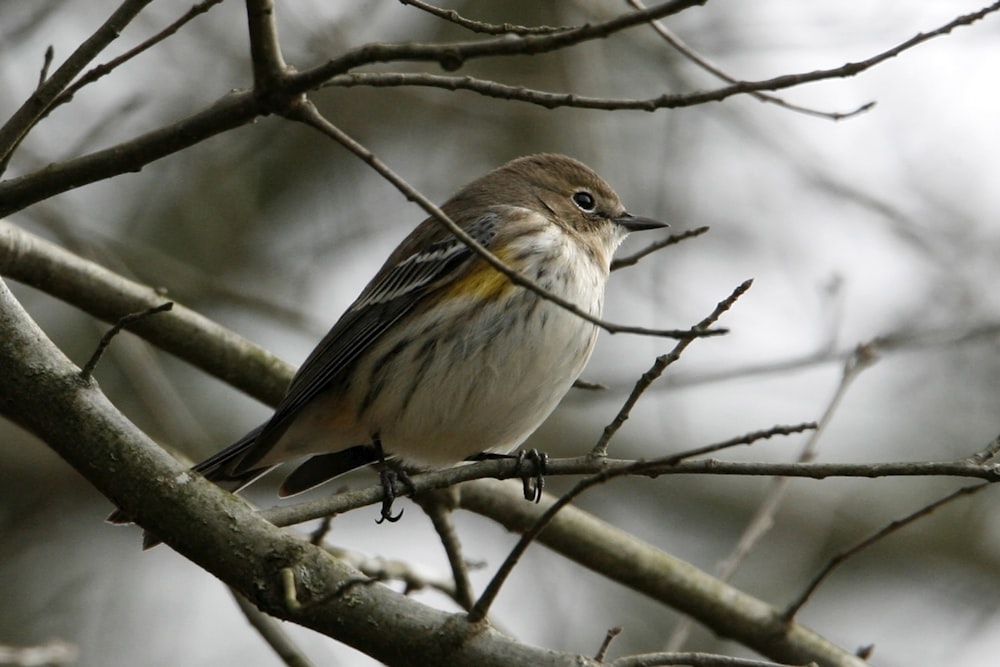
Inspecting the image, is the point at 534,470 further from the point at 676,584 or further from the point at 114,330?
the point at 114,330

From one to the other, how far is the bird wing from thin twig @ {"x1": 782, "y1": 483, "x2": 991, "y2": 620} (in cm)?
223

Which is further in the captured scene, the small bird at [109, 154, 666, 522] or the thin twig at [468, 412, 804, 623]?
the small bird at [109, 154, 666, 522]

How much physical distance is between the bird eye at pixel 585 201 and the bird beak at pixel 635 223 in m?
0.16

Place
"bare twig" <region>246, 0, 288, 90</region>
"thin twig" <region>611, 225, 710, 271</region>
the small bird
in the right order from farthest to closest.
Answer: the small bird, "thin twig" <region>611, 225, 710, 271</region>, "bare twig" <region>246, 0, 288, 90</region>

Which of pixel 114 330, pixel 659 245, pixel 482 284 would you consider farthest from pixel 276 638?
pixel 659 245

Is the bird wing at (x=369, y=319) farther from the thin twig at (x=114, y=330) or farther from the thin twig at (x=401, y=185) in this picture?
the thin twig at (x=401, y=185)

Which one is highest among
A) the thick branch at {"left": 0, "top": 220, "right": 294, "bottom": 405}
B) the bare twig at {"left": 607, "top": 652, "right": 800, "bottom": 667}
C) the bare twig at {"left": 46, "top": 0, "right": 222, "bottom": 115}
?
the thick branch at {"left": 0, "top": 220, "right": 294, "bottom": 405}

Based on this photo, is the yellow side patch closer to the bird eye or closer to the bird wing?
the bird wing

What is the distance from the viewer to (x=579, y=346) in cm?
542

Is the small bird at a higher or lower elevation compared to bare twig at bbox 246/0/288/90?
higher

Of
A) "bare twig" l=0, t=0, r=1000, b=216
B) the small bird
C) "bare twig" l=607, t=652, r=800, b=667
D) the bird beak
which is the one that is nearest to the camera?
"bare twig" l=0, t=0, r=1000, b=216

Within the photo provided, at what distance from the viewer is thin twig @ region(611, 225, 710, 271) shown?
4.84 m

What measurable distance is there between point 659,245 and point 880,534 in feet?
5.06

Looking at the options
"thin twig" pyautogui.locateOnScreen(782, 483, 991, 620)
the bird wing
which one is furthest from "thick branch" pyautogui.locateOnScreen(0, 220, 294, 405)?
"thin twig" pyautogui.locateOnScreen(782, 483, 991, 620)
